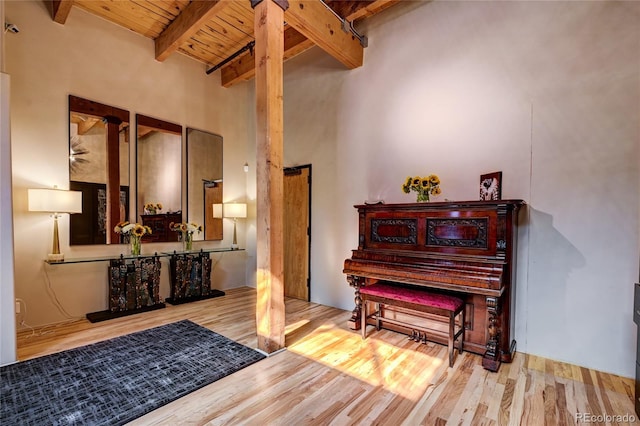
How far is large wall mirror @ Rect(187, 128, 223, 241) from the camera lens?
4812 millimetres

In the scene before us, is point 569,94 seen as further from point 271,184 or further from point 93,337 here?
point 93,337

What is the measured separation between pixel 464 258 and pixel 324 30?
2.89 m

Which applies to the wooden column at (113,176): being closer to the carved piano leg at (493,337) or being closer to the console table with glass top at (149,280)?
the console table with glass top at (149,280)

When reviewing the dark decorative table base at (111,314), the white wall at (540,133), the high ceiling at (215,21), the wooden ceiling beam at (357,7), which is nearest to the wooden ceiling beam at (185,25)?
the high ceiling at (215,21)

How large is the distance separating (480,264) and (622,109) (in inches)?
65.9

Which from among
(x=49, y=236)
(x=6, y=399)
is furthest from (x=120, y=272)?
(x=6, y=399)

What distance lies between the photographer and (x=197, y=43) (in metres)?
4.51

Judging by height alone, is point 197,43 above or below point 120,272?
above

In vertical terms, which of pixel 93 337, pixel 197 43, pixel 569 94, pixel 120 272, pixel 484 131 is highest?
pixel 197 43

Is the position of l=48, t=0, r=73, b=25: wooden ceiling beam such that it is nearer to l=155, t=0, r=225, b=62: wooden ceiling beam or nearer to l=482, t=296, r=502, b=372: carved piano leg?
l=155, t=0, r=225, b=62: wooden ceiling beam

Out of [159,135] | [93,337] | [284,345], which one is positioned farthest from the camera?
[159,135]

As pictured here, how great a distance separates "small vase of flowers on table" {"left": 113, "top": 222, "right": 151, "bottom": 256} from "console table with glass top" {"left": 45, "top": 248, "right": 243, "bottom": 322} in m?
0.13

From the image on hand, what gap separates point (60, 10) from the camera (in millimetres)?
3367
